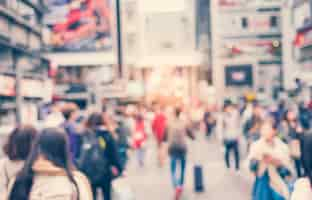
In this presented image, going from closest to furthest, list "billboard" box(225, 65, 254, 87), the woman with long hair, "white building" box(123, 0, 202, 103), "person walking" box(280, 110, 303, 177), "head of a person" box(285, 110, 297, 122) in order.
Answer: the woman with long hair < "person walking" box(280, 110, 303, 177) < "head of a person" box(285, 110, 297, 122) < "billboard" box(225, 65, 254, 87) < "white building" box(123, 0, 202, 103)

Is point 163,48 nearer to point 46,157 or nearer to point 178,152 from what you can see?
point 178,152

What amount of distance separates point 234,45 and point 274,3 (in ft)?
18.3

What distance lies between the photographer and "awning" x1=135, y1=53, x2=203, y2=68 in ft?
195

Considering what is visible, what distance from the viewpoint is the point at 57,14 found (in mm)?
36281

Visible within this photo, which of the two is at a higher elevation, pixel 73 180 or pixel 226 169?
pixel 73 180

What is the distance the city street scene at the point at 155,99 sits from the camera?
4.17 meters

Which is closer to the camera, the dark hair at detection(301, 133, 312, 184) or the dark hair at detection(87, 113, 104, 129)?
the dark hair at detection(301, 133, 312, 184)

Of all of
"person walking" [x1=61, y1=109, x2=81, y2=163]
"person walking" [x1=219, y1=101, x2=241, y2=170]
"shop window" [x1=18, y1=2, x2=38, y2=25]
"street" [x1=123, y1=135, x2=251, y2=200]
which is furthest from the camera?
"shop window" [x1=18, y1=2, x2=38, y2=25]

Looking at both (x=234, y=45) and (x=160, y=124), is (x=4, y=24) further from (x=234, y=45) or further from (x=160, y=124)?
(x=234, y=45)

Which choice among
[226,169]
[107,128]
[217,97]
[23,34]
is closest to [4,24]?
[23,34]

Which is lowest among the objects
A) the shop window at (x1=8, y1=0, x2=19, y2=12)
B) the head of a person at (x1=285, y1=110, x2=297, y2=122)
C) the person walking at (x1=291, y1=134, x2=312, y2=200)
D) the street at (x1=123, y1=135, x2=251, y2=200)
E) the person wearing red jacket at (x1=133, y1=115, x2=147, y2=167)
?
the street at (x1=123, y1=135, x2=251, y2=200)

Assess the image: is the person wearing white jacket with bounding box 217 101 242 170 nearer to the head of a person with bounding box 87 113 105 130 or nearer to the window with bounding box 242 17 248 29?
the head of a person with bounding box 87 113 105 130

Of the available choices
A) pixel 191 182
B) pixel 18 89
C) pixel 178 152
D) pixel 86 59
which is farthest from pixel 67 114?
pixel 86 59

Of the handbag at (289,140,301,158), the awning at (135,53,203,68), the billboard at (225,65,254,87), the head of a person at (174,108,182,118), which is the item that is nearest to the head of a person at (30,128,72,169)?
the handbag at (289,140,301,158)
